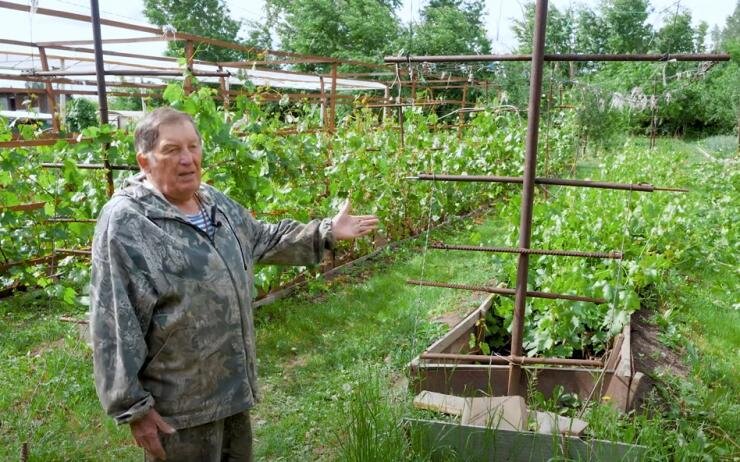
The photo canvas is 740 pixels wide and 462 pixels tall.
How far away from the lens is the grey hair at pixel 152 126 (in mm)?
2072

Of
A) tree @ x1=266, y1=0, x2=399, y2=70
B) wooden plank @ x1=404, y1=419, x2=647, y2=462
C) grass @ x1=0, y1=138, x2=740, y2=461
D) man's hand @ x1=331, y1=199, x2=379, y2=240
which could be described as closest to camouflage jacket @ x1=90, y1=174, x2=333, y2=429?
man's hand @ x1=331, y1=199, x2=379, y2=240

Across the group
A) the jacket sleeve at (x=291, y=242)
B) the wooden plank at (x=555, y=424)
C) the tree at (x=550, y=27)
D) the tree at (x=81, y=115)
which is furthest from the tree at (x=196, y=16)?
the wooden plank at (x=555, y=424)

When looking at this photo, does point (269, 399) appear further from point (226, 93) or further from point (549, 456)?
point (226, 93)

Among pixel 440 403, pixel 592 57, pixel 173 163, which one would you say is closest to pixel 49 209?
pixel 173 163

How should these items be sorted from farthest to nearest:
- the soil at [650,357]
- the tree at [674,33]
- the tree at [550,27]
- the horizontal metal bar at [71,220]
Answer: the tree at [550,27]
the horizontal metal bar at [71,220]
the tree at [674,33]
the soil at [650,357]

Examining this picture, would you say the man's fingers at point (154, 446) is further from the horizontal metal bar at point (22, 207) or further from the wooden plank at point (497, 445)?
the horizontal metal bar at point (22, 207)

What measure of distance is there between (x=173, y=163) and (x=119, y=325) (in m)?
0.55

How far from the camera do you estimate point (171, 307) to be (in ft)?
6.44

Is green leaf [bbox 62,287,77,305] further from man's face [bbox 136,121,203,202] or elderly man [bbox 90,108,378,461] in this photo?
man's face [bbox 136,121,203,202]

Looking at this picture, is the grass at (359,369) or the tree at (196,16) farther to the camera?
the tree at (196,16)

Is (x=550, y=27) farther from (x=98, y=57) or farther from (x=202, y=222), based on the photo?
(x=202, y=222)

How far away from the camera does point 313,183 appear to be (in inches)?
234

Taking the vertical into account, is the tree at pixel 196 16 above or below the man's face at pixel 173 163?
above

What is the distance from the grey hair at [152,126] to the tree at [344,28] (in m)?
24.9
